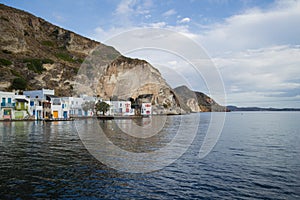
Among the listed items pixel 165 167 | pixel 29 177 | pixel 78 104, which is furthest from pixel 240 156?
pixel 78 104

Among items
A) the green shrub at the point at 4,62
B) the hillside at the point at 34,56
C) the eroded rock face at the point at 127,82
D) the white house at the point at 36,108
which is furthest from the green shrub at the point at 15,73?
the eroded rock face at the point at 127,82

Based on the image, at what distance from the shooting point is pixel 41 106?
6550 centimetres

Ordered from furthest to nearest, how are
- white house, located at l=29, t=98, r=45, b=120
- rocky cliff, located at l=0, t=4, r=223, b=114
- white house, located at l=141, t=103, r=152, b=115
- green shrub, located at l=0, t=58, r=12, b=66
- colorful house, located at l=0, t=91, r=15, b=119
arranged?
white house, located at l=141, t=103, r=152, b=115 → rocky cliff, located at l=0, t=4, r=223, b=114 → green shrub, located at l=0, t=58, r=12, b=66 → white house, located at l=29, t=98, r=45, b=120 → colorful house, located at l=0, t=91, r=15, b=119

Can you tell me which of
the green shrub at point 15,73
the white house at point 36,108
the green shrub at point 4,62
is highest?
the green shrub at point 4,62

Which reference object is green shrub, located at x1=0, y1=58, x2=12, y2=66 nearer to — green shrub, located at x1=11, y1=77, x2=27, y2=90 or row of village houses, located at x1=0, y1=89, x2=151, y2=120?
green shrub, located at x1=11, y1=77, x2=27, y2=90

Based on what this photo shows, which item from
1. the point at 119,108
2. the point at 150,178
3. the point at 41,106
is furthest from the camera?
the point at 119,108

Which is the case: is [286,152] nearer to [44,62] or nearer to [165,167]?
[165,167]

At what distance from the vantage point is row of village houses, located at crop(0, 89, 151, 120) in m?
60.3

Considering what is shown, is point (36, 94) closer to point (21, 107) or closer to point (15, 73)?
point (21, 107)

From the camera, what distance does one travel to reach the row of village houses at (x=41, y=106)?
60344mm

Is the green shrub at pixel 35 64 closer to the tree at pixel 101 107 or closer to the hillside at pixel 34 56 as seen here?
the hillside at pixel 34 56

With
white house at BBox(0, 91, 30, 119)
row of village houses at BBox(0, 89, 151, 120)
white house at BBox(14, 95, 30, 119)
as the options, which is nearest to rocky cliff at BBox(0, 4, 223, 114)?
row of village houses at BBox(0, 89, 151, 120)

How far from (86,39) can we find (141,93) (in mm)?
45621

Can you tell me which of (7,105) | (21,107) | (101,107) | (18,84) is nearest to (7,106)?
(7,105)
